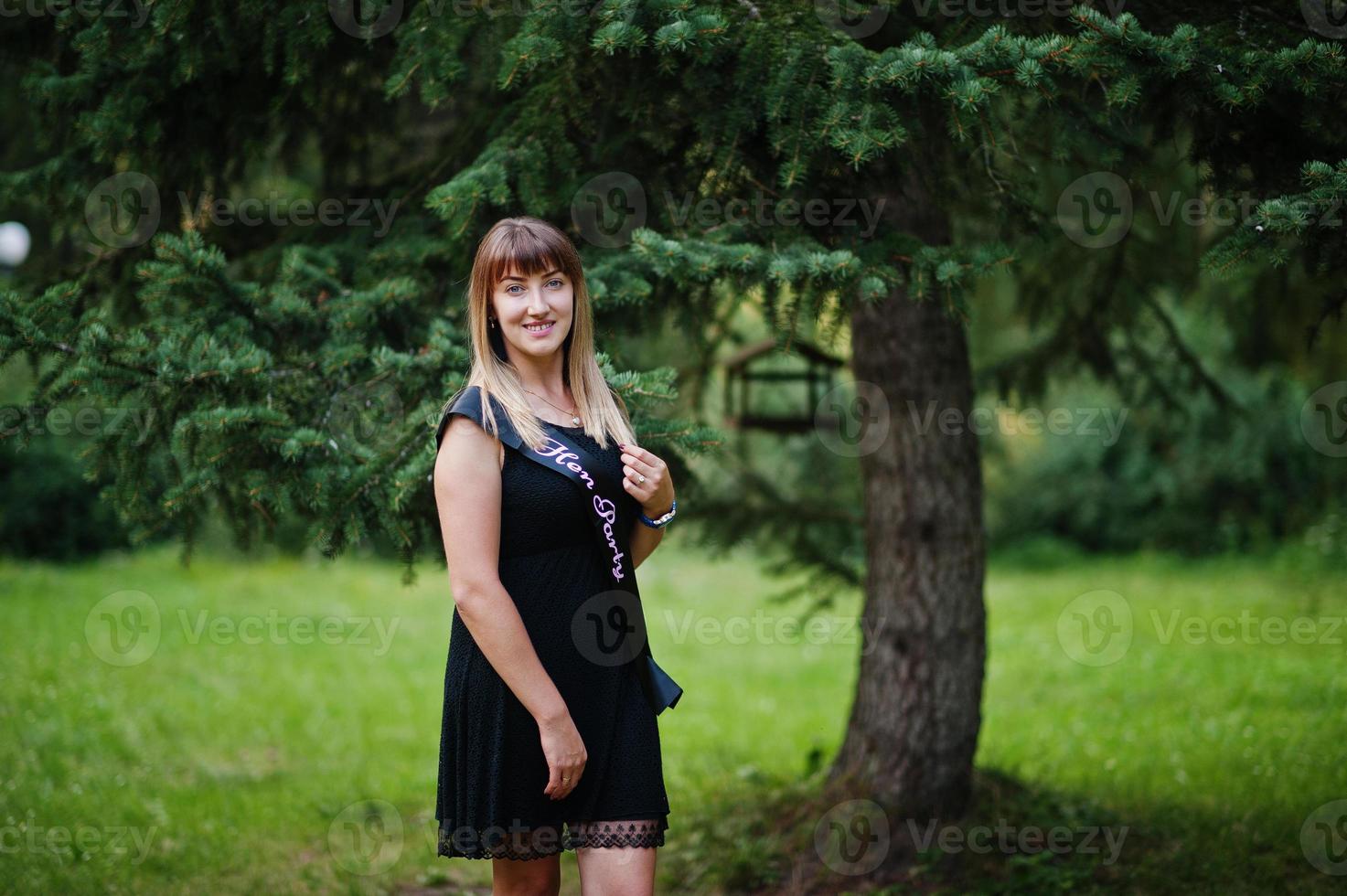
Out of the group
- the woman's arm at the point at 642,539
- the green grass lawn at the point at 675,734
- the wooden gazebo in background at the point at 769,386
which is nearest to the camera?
the woman's arm at the point at 642,539

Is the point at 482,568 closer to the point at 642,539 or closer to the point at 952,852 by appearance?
the point at 642,539

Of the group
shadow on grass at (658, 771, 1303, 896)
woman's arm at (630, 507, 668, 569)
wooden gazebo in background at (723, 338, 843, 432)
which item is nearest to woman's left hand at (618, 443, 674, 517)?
woman's arm at (630, 507, 668, 569)

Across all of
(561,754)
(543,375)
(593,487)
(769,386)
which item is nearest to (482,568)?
(593,487)

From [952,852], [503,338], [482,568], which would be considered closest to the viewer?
[482,568]

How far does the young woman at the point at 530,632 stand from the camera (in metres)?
2.39

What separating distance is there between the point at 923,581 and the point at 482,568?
2784 mm

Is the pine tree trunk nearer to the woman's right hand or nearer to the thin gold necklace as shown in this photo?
the thin gold necklace

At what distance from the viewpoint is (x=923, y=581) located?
4730 mm

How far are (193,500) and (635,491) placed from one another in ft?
5.06

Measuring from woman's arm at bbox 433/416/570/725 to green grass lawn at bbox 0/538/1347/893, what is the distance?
101 inches

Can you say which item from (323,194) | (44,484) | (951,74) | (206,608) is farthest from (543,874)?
(44,484)

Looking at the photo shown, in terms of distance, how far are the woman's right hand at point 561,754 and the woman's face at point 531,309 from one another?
2.76ft

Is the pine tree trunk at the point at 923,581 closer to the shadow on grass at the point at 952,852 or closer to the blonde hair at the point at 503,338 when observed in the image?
the shadow on grass at the point at 952,852

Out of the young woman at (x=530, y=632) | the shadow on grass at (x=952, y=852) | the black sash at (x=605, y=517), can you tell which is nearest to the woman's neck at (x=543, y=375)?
the young woman at (x=530, y=632)
